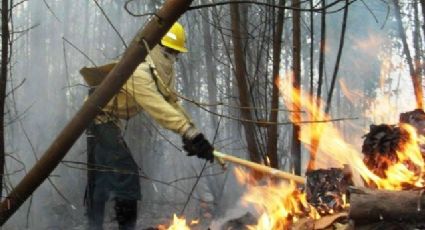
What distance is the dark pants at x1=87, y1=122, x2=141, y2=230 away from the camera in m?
4.55

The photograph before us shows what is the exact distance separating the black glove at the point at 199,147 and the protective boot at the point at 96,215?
5.26 ft

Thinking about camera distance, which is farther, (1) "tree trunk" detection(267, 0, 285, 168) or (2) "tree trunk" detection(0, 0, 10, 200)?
(1) "tree trunk" detection(267, 0, 285, 168)

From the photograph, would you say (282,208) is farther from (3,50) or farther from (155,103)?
(3,50)

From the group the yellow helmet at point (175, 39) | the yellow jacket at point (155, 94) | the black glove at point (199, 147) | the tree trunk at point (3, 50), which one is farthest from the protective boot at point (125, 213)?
the tree trunk at point (3, 50)

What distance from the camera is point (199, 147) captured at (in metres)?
3.64

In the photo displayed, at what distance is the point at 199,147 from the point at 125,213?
141 cm

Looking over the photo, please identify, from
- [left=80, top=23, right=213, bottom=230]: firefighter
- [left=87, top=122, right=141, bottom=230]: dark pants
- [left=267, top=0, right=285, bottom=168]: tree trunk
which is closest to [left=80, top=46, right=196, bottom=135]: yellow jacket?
[left=80, top=23, right=213, bottom=230]: firefighter

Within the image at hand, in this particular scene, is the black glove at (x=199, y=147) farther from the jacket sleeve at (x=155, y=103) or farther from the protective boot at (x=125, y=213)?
the protective boot at (x=125, y=213)

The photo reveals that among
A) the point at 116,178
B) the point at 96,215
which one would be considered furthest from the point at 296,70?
the point at 96,215

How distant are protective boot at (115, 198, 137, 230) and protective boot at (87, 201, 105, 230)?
0.28m

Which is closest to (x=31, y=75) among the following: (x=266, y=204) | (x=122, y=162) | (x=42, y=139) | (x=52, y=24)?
(x=52, y=24)

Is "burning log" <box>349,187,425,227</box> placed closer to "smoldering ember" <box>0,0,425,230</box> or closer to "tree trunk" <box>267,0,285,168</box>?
"smoldering ember" <box>0,0,425,230</box>

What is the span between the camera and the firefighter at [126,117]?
3896 millimetres

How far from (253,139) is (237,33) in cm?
100
